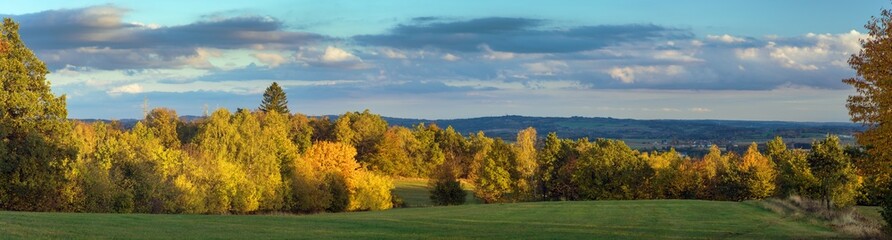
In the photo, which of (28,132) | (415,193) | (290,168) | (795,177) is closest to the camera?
(28,132)

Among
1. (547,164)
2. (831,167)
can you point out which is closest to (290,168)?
(547,164)

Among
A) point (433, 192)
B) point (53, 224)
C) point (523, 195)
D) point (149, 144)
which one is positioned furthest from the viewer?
point (523, 195)

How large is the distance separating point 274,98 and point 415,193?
2383 inches

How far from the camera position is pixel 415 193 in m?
115

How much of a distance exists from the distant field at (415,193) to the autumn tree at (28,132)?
49.4 metres

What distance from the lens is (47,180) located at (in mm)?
52906

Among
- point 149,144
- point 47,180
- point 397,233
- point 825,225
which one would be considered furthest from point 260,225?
point 149,144

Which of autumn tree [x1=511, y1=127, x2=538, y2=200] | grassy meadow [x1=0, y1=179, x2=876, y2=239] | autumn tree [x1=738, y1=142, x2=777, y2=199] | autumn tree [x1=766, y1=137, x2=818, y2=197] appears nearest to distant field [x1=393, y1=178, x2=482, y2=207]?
autumn tree [x1=511, y1=127, x2=538, y2=200]

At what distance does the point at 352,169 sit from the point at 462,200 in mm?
14684

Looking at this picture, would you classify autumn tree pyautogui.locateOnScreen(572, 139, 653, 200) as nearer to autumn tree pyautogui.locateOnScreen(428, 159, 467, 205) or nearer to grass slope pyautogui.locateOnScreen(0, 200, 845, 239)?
autumn tree pyautogui.locateOnScreen(428, 159, 467, 205)

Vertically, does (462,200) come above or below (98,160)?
below

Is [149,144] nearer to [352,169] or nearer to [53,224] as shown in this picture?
[352,169]

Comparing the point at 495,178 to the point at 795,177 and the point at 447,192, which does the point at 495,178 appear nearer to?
the point at 447,192

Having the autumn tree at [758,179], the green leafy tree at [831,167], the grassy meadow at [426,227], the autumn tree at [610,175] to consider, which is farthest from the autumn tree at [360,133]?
the grassy meadow at [426,227]
